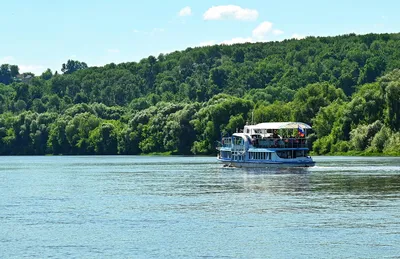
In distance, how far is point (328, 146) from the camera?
18912 cm

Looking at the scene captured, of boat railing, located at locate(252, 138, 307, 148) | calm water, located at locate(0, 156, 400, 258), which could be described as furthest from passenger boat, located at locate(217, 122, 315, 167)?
calm water, located at locate(0, 156, 400, 258)

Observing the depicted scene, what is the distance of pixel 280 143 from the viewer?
128m

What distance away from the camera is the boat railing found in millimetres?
126125

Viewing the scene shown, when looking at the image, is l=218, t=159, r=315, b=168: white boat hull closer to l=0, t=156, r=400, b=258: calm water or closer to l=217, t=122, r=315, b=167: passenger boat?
l=217, t=122, r=315, b=167: passenger boat

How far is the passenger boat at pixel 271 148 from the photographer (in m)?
126

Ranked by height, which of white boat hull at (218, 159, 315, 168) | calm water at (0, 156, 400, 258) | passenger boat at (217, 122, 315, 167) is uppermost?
passenger boat at (217, 122, 315, 167)

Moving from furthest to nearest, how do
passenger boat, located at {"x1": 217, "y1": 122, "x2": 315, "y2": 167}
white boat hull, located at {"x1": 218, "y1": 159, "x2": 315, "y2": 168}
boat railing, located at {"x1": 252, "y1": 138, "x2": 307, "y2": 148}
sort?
boat railing, located at {"x1": 252, "y1": 138, "x2": 307, "y2": 148}, passenger boat, located at {"x1": 217, "y1": 122, "x2": 315, "y2": 167}, white boat hull, located at {"x1": 218, "y1": 159, "x2": 315, "y2": 168}

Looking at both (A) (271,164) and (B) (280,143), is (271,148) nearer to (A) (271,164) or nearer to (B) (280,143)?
(B) (280,143)

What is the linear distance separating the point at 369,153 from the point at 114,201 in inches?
3956

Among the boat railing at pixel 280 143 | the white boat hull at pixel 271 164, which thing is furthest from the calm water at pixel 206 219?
the boat railing at pixel 280 143

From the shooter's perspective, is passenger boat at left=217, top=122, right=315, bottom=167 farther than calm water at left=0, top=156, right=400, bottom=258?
Yes

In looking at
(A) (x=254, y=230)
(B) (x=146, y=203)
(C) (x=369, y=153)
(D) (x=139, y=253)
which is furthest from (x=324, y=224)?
(C) (x=369, y=153)

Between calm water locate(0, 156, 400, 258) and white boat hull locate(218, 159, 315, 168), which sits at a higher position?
white boat hull locate(218, 159, 315, 168)

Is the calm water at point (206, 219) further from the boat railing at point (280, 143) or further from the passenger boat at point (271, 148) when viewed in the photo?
the boat railing at point (280, 143)
